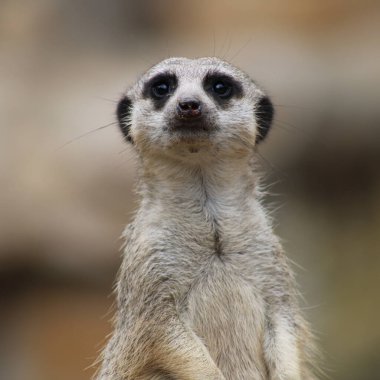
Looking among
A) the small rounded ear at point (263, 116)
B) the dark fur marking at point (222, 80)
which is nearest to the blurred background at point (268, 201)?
the small rounded ear at point (263, 116)

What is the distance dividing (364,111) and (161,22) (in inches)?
80.9

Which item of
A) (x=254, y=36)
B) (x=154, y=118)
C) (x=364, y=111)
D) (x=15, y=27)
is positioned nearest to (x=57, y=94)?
(x=15, y=27)

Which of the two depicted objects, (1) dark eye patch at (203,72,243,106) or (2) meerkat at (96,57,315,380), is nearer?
(2) meerkat at (96,57,315,380)

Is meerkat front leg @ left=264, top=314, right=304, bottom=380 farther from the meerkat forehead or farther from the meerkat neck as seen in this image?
the meerkat forehead

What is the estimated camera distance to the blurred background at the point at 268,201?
7543 mm

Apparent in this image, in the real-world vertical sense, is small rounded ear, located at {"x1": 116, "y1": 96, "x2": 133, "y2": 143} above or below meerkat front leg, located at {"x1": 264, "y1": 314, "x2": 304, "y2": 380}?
above

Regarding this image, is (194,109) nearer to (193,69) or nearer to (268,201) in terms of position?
(193,69)

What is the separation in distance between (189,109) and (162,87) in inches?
18.0

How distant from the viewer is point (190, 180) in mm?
4344

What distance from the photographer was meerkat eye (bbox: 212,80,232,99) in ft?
14.8

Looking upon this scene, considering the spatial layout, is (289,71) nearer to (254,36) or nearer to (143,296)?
(254,36)

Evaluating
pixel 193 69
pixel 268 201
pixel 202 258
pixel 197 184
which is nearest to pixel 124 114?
pixel 193 69

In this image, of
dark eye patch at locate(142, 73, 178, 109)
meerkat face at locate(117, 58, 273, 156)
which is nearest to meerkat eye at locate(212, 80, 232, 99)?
meerkat face at locate(117, 58, 273, 156)

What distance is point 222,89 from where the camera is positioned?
178 inches
